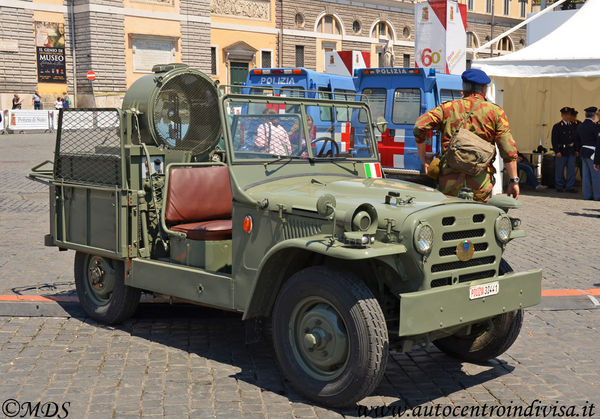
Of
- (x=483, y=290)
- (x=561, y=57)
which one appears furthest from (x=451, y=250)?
(x=561, y=57)

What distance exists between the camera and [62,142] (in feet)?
21.9

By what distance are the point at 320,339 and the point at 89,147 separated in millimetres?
2942

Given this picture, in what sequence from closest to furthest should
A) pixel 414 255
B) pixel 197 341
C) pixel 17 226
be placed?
pixel 414 255 → pixel 197 341 → pixel 17 226

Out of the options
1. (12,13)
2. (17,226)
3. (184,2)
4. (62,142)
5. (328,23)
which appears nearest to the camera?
(62,142)

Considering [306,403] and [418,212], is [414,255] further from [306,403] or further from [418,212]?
[306,403]

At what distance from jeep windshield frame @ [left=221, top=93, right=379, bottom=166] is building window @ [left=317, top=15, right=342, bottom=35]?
48336 mm

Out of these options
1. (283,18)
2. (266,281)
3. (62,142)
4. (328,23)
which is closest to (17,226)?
(62,142)

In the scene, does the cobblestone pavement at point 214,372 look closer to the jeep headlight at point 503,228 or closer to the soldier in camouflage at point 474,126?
the jeep headlight at point 503,228

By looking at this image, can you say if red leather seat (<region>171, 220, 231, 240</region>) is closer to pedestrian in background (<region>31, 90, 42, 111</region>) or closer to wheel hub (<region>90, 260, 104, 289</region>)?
wheel hub (<region>90, 260, 104, 289</region>)

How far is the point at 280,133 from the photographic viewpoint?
567 cm

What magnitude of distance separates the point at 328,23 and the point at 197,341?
1964 inches

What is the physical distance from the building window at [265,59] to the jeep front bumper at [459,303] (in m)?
46.1

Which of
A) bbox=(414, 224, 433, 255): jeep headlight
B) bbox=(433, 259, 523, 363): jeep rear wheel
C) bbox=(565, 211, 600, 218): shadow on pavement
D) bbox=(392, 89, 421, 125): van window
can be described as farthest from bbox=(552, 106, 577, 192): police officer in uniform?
bbox=(414, 224, 433, 255): jeep headlight

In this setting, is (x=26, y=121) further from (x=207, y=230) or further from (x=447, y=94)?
(x=207, y=230)
